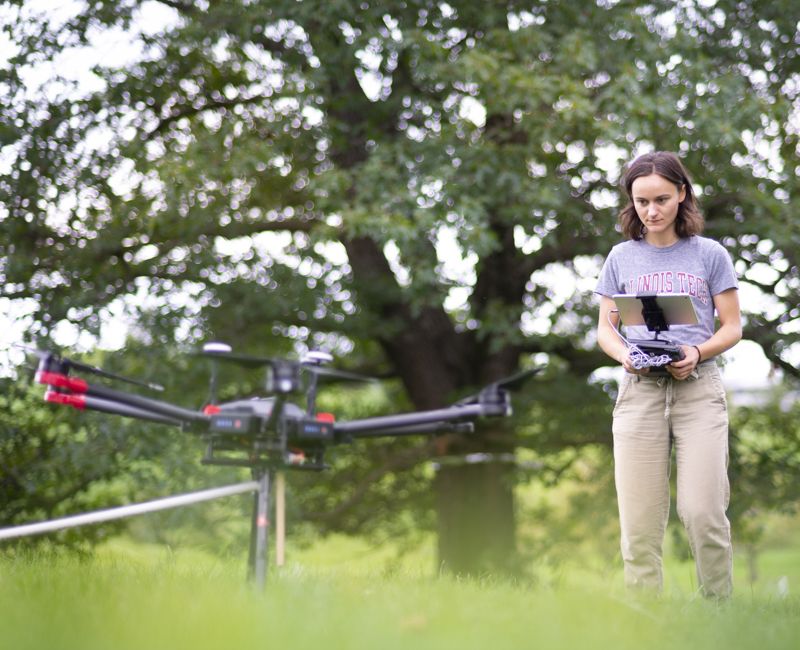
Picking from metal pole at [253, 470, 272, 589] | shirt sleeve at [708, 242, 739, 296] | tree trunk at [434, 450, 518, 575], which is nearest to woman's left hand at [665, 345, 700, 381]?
shirt sleeve at [708, 242, 739, 296]

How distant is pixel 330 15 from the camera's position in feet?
22.4

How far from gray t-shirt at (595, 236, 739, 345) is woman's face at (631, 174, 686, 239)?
11 centimetres

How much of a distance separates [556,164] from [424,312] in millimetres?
2368

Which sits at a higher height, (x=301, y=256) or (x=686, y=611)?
(x=301, y=256)

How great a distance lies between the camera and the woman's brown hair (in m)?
3.53

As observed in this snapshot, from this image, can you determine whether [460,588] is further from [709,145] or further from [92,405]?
[709,145]

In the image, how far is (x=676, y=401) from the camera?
349 centimetres

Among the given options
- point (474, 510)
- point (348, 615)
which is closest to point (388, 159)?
point (474, 510)

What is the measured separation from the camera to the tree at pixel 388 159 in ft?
22.0

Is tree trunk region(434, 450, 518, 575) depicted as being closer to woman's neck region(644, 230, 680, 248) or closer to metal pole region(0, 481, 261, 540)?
woman's neck region(644, 230, 680, 248)

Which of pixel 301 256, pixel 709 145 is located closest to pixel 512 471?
pixel 301 256

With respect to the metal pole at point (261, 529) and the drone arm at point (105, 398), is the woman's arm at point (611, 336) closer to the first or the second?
the metal pole at point (261, 529)

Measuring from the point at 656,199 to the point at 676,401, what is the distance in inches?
26.5

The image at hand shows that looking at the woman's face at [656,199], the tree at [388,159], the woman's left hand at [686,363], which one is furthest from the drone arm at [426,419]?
the tree at [388,159]
